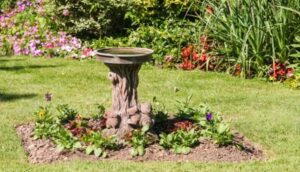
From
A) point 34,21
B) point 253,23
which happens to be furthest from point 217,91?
point 34,21

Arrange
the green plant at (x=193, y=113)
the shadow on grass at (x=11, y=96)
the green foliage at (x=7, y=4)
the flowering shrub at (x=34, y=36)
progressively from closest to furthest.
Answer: the green plant at (x=193, y=113), the shadow on grass at (x=11, y=96), the flowering shrub at (x=34, y=36), the green foliage at (x=7, y=4)

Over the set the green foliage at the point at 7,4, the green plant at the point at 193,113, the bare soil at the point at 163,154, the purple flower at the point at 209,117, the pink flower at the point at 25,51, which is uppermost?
the green foliage at the point at 7,4

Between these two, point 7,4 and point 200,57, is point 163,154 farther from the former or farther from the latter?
point 7,4

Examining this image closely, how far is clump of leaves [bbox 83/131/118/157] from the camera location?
6.30 metres

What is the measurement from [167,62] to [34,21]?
12.5 ft

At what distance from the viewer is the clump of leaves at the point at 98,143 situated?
20.7 ft

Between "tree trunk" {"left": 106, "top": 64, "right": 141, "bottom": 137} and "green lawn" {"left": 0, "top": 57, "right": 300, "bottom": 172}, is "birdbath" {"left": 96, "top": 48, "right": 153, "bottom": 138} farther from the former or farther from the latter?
"green lawn" {"left": 0, "top": 57, "right": 300, "bottom": 172}

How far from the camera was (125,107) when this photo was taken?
21.9 ft

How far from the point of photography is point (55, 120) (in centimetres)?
717

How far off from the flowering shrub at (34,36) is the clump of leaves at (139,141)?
5791 millimetres

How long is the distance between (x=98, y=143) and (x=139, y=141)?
400mm

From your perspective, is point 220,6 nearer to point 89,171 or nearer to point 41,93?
point 41,93

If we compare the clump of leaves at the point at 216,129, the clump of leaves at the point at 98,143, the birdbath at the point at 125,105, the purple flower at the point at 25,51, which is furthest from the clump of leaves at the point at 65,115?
the purple flower at the point at 25,51

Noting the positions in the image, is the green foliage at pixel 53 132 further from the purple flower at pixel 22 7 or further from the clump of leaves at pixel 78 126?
the purple flower at pixel 22 7
